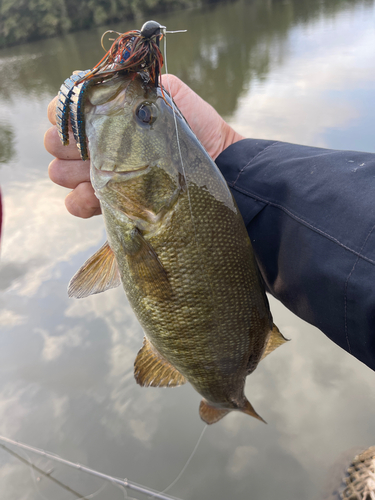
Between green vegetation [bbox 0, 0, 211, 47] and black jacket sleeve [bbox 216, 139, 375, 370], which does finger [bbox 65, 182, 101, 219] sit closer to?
black jacket sleeve [bbox 216, 139, 375, 370]

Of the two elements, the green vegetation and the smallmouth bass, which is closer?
the smallmouth bass

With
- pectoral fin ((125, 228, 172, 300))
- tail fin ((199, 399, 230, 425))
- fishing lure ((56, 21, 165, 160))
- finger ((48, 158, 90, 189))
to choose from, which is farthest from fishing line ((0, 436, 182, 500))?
Result: fishing lure ((56, 21, 165, 160))

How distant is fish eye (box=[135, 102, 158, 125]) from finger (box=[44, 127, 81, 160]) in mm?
575

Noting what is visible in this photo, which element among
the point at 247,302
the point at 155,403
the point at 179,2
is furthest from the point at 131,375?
the point at 179,2

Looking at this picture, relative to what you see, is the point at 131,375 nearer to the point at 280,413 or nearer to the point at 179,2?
the point at 280,413

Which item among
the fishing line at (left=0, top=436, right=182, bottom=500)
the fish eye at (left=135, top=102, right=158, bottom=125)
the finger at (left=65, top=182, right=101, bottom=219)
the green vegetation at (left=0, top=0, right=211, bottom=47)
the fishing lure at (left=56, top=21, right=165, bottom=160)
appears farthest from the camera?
the green vegetation at (left=0, top=0, right=211, bottom=47)

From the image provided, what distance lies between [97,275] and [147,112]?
796 millimetres

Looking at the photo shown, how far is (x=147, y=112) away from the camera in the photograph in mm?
1417

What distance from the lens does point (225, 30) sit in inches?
771

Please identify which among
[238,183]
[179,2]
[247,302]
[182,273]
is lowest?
[247,302]

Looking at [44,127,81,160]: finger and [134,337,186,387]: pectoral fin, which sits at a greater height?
[44,127,81,160]: finger

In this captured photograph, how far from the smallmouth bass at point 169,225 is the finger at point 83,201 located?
500mm

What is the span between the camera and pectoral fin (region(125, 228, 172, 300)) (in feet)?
4.80

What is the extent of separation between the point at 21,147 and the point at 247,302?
Result: 911 centimetres
